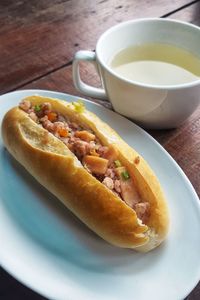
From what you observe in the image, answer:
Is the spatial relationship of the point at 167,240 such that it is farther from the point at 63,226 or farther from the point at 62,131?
the point at 62,131

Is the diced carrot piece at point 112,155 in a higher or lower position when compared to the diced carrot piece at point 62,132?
lower

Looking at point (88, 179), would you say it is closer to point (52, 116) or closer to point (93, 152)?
point (93, 152)

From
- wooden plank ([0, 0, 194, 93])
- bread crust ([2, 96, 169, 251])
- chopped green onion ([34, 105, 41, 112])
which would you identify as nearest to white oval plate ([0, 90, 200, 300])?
bread crust ([2, 96, 169, 251])

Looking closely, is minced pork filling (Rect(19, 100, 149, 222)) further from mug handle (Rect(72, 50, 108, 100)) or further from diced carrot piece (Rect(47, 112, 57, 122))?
mug handle (Rect(72, 50, 108, 100))

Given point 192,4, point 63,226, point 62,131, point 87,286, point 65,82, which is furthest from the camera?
point 192,4

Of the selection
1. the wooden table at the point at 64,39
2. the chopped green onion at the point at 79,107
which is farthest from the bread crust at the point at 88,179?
the wooden table at the point at 64,39

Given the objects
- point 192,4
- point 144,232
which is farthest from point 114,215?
point 192,4

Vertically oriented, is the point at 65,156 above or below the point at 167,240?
above

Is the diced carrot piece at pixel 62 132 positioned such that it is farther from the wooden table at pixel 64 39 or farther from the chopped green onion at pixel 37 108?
the wooden table at pixel 64 39
